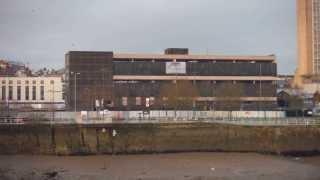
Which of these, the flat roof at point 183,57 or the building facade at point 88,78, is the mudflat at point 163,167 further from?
the flat roof at point 183,57

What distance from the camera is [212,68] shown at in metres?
161

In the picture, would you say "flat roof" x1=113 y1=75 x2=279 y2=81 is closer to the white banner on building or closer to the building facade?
the white banner on building

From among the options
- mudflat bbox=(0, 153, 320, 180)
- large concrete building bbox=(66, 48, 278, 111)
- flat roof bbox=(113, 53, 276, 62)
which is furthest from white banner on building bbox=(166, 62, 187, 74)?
mudflat bbox=(0, 153, 320, 180)

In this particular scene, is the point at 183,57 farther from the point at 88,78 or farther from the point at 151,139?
the point at 151,139

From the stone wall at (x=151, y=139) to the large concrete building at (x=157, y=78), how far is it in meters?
69.2

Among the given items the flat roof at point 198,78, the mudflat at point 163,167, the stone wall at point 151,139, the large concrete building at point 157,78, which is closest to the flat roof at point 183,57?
the large concrete building at point 157,78

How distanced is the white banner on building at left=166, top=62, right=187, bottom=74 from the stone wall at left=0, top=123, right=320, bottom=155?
8352 centimetres

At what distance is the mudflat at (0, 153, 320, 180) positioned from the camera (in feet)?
155

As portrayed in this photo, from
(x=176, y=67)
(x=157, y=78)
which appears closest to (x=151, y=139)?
(x=157, y=78)

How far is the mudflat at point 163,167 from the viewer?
155ft

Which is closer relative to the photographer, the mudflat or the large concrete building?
the mudflat

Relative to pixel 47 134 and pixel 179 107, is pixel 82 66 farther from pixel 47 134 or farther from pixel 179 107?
pixel 47 134

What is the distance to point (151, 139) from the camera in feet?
238

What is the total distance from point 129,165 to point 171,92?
8033cm
